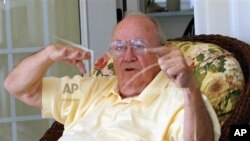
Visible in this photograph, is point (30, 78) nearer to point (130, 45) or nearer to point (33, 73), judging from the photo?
point (33, 73)

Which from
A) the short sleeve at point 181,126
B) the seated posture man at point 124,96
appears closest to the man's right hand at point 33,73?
the seated posture man at point 124,96

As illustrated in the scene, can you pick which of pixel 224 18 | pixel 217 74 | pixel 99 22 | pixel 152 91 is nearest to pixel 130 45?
pixel 152 91

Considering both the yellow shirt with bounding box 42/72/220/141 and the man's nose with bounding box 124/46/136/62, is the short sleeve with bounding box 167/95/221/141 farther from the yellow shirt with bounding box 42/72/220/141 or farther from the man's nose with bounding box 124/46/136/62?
the man's nose with bounding box 124/46/136/62

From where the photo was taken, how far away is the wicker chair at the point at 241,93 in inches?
56.9

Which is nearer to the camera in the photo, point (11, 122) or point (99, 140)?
point (99, 140)

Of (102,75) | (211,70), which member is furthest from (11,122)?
(211,70)

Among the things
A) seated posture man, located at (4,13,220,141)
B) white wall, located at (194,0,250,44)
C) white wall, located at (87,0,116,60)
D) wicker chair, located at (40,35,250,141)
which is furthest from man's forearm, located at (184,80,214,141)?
white wall, located at (87,0,116,60)

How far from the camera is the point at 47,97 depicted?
1.63 meters

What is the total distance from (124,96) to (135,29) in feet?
0.66

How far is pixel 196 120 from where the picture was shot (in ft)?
4.12

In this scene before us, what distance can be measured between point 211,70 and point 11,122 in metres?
1.24

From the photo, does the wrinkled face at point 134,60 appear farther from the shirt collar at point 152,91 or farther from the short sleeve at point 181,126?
the short sleeve at point 181,126

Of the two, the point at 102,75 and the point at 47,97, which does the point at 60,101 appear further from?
the point at 102,75

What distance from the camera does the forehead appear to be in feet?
5.07
